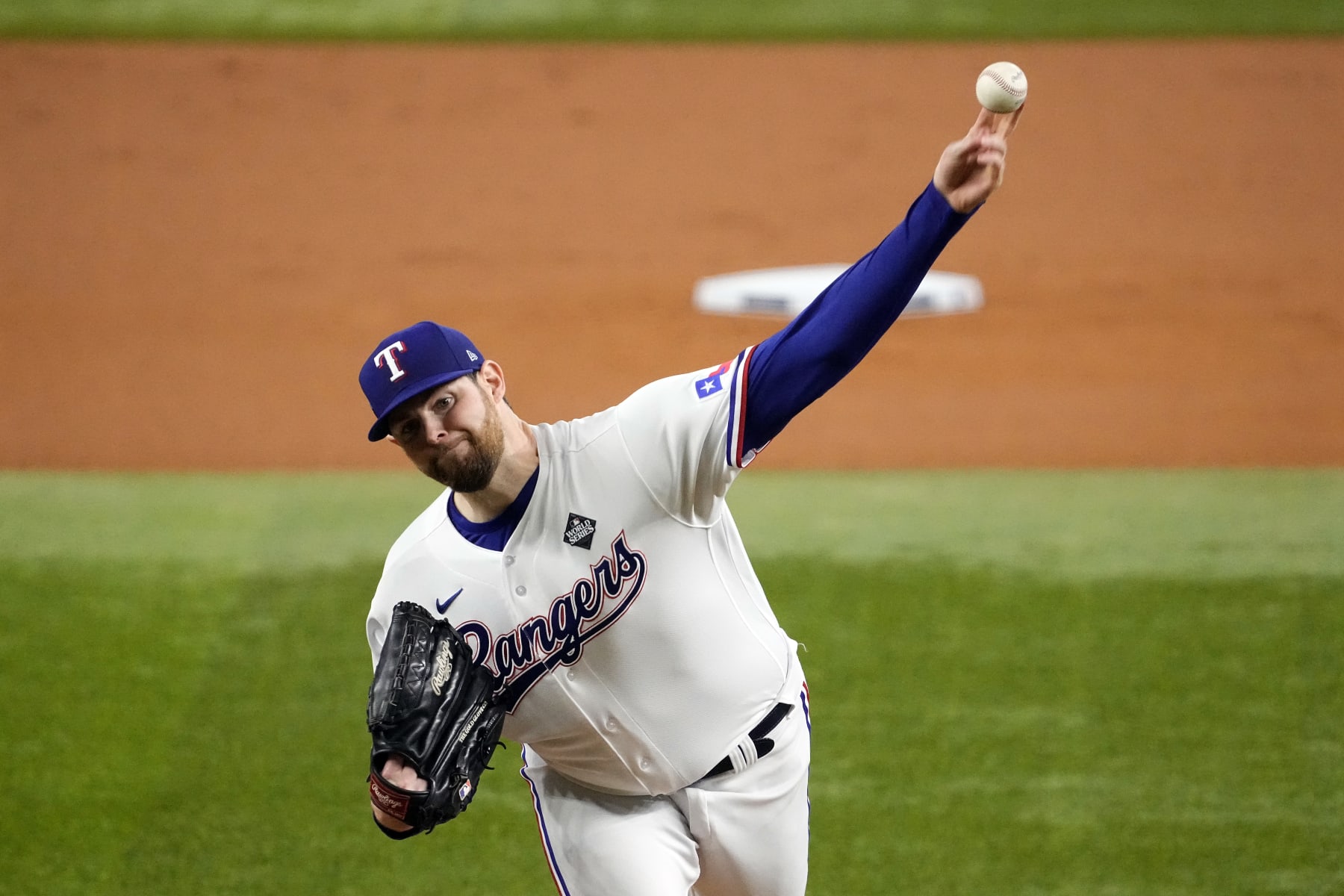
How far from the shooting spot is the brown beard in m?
3.13

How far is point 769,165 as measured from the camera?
10523 millimetres

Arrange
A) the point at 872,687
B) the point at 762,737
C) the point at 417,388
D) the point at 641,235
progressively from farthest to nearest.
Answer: the point at 641,235
the point at 872,687
the point at 762,737
the point at 417,388

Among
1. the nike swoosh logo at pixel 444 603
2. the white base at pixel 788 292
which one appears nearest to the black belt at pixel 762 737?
the nike swoosh logo at pixel 444 603

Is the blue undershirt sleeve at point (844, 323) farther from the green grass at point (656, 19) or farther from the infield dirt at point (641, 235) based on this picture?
the green grass at point (656, 19)

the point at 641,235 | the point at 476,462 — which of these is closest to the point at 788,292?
the point at 641,235

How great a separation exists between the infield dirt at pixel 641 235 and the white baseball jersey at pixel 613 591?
15.4ft

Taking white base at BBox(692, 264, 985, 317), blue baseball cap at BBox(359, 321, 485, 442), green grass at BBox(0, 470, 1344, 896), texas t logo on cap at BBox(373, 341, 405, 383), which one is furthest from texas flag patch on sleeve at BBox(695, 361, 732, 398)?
white base at BBox(692, 264, 985, 317)

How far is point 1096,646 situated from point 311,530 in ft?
11.6

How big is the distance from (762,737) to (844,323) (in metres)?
1.07

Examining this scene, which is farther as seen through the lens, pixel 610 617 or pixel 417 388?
pixel 610 617

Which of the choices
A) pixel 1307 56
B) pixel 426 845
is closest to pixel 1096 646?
pixel 426 845

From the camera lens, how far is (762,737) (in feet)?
11.5

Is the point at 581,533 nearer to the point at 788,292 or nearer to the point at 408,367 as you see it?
the point at 408,367

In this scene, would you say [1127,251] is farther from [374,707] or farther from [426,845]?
[374,707]
